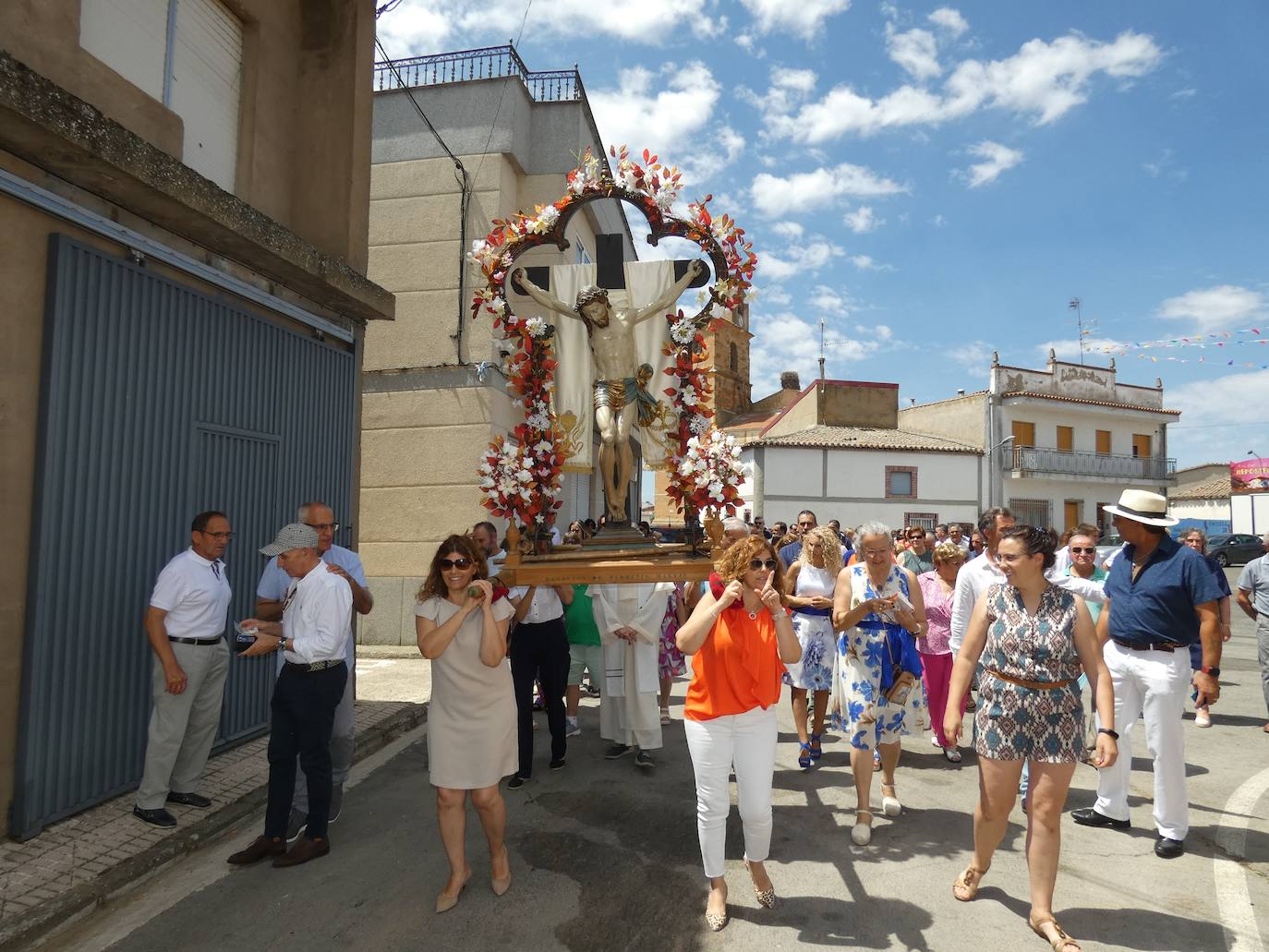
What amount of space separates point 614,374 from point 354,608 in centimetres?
238

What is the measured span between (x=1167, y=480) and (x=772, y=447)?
20706mm

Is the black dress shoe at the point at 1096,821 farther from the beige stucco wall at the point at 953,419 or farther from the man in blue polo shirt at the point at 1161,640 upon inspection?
the beige stucco wall at the point at 953,419

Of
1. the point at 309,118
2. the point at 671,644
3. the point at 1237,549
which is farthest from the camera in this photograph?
the point at 1237,549

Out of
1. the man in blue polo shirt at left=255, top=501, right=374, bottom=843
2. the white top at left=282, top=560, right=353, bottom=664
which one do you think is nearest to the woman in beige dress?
the white top at left=282, top=560, right=353, bottom=664

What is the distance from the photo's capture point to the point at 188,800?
482 cm

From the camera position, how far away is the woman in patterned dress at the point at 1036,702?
3.47 meters

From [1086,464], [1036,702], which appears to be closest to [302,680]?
[1036,702]

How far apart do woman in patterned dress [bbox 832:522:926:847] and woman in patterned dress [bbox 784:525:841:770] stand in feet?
3.56

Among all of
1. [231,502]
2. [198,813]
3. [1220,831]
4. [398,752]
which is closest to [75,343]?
[231,502]

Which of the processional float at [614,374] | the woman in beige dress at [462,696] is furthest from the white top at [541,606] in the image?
the woman in beige dress at [462,696]

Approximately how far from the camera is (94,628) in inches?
186

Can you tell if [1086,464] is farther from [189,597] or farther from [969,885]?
[189,597]

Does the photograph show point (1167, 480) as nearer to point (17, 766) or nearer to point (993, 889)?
point (993, 889)

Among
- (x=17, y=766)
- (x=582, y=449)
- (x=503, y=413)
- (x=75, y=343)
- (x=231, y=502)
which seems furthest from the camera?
(x=503, y=413)
